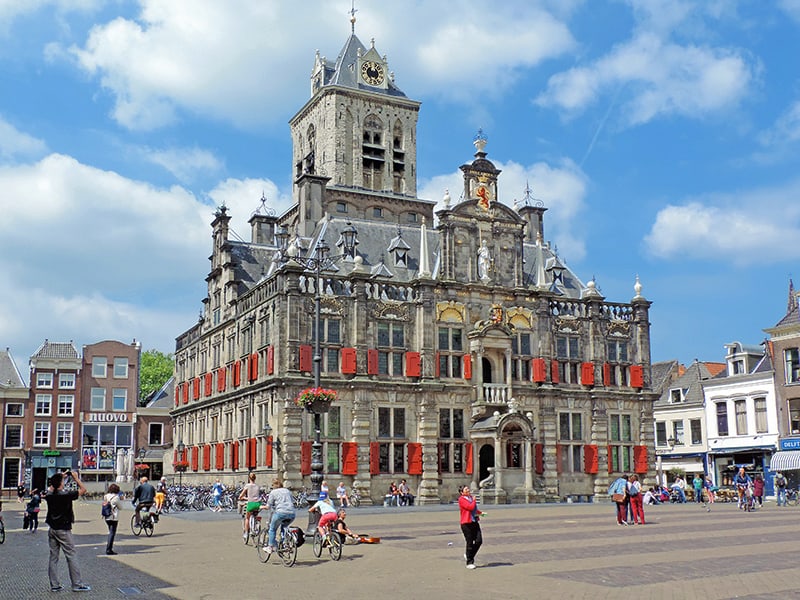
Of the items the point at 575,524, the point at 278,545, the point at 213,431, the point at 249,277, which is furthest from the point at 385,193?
the point at 278,545

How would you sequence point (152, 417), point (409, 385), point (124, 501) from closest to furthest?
point (409, 385), point (124, 501), point (152, 417)

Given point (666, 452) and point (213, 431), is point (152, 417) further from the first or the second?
point (666, 452)

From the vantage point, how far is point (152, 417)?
246 ft

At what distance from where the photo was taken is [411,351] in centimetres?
4831

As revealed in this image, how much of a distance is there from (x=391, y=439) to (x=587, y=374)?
44.8ft

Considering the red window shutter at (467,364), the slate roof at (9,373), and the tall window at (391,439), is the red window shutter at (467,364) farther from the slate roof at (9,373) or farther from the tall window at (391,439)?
the slate roof at (9,373)

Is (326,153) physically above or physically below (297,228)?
above

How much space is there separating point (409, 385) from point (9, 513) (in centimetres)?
2110

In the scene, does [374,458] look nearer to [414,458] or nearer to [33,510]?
[414,458]

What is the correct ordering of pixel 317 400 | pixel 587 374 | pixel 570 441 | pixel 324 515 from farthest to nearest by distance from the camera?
1. pixel 587 374
2. pixel 570 441
3. pixel 317 400
4. pixel 324 515

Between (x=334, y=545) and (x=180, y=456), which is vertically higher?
(x=180, y=456)

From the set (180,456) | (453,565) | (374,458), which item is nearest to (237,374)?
(374,458)

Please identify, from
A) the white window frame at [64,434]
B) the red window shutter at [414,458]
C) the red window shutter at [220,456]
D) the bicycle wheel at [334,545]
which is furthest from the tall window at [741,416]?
the white window frame at [64,434]

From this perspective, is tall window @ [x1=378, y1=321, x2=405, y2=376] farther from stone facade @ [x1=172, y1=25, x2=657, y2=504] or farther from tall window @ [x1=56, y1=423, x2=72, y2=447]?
tall window @ [x1=56, y1=423, x2=72, y2=447]
